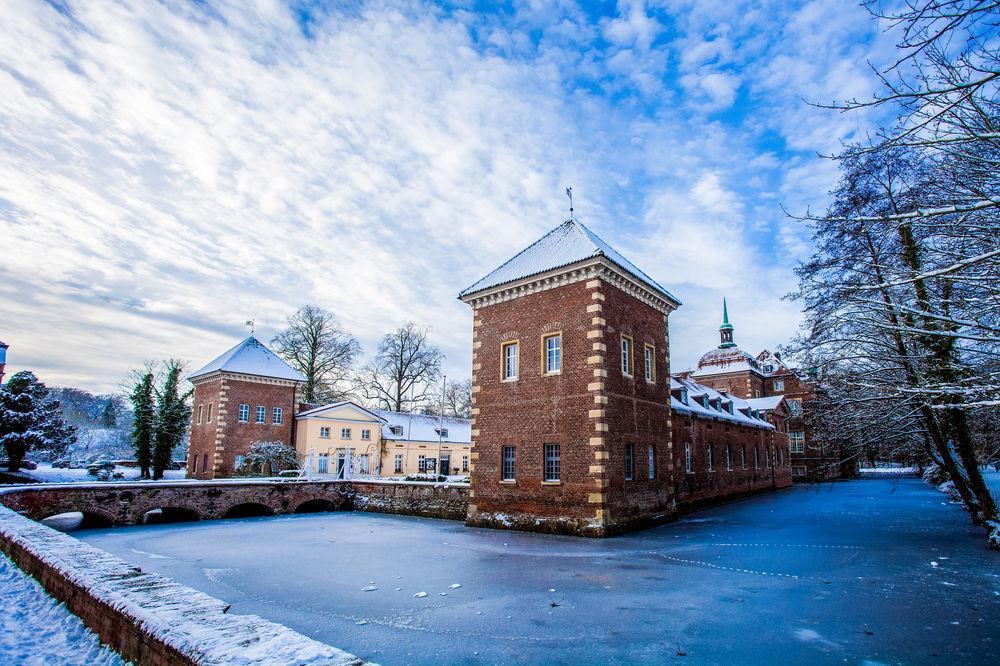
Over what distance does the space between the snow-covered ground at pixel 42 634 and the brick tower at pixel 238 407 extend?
29625 millimetres

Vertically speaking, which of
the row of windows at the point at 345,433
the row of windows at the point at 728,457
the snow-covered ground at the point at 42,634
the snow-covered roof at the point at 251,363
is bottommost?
the snow-covered ground at the point at 42,634

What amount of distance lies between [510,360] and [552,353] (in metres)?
2.01

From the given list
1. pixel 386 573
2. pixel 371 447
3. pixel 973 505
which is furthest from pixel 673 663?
pixel 371 447

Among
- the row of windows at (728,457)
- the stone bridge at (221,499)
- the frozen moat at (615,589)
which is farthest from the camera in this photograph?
the row of windows at (728,457)

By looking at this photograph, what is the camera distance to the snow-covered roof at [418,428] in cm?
4660

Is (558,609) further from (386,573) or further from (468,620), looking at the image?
(386,573)

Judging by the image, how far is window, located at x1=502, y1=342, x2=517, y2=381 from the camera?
20.8 m

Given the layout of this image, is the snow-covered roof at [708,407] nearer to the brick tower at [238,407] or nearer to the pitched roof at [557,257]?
the pitched roof at [557,257]

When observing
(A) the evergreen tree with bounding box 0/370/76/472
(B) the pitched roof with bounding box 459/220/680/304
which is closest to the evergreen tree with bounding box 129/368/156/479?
(A) the evergreen tree with bounding box 0/370/76/472

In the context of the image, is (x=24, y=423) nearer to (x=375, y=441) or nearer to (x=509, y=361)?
(x=375, y=441)

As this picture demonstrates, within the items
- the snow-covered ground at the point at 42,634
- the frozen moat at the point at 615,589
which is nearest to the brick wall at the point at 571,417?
the frozen moat at the point at 615,589

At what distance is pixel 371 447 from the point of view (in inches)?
1759

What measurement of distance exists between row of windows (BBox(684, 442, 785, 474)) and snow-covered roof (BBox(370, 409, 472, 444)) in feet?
66.5

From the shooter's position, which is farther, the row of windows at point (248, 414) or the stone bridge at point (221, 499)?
the row of windows at point (248, 414)
